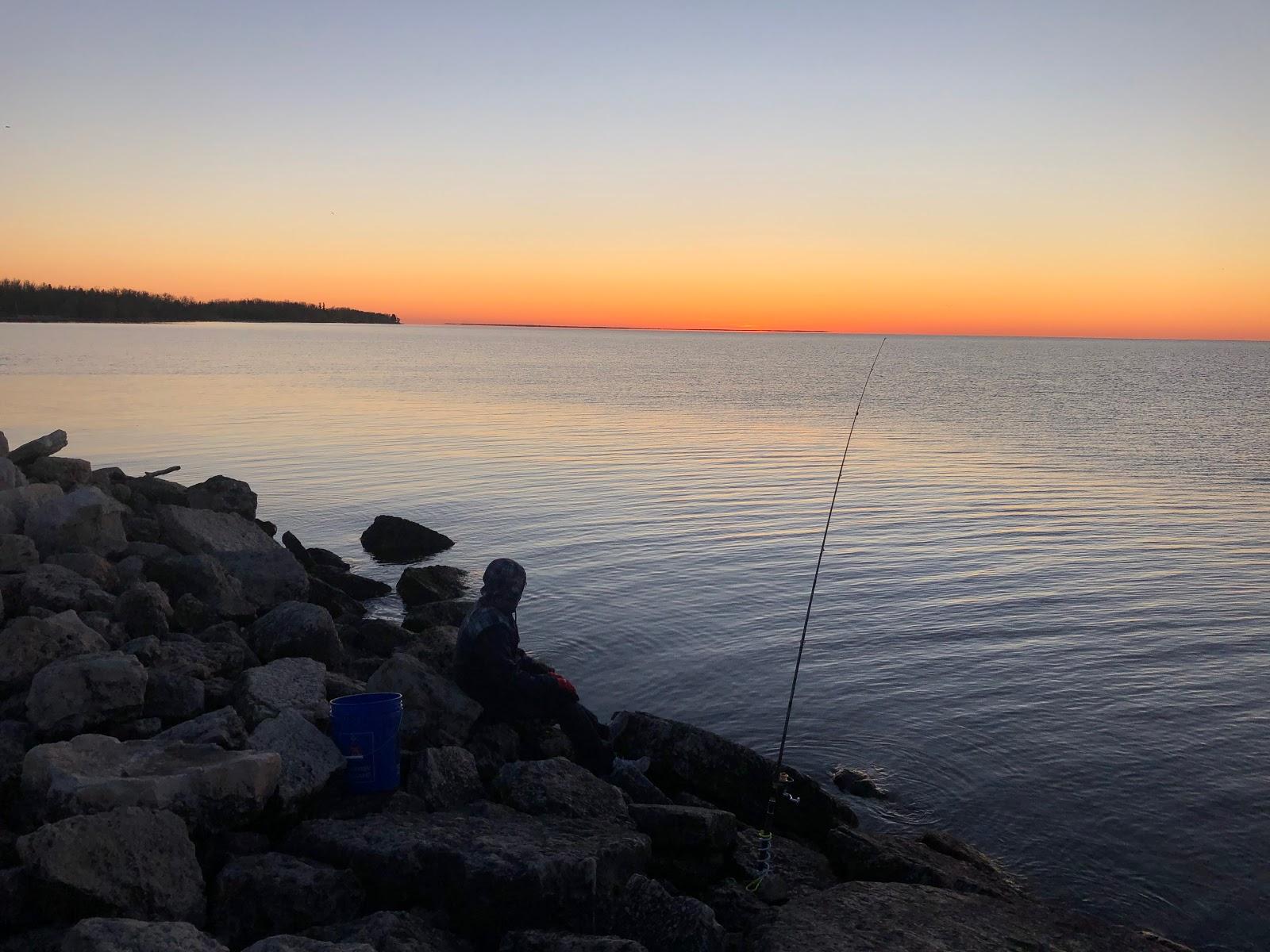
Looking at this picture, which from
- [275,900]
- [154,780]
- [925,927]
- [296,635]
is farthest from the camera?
[296,635]

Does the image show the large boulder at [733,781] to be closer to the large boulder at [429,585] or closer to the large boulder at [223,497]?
the large boulder at [429,585]

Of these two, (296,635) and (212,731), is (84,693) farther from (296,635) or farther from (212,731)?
(296,635)

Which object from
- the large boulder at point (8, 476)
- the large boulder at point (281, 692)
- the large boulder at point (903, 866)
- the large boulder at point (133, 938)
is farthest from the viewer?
the large boulder at point (8, 476)

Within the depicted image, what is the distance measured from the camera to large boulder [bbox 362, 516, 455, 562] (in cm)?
1628

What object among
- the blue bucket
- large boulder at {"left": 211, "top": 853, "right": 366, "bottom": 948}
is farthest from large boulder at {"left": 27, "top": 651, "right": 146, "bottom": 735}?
large boulder at {"left": 211, "top": 853, "right": 366, "bottom": 948}

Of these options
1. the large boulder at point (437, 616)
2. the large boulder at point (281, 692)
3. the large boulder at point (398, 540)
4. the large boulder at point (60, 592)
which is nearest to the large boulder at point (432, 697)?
the large boulder at point (281, 692)

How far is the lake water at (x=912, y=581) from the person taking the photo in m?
7.80

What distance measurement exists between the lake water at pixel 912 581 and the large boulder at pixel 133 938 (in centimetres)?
532

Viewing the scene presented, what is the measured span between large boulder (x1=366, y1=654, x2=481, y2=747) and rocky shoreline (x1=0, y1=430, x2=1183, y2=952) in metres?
0.02

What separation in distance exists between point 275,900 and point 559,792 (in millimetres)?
1775

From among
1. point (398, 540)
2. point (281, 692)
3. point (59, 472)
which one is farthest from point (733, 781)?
point (59, 472)

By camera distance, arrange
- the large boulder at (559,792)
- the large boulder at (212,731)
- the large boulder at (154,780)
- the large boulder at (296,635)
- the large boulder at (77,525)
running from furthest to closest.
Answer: the large boulder at (77,525)
the large boulder at (296,635)
the large boulder at (559,792)
the large boulder at (212,731)
the large boulder at (154,780)

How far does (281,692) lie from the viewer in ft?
22.1

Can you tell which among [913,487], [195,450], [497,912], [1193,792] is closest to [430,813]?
[497,912]
